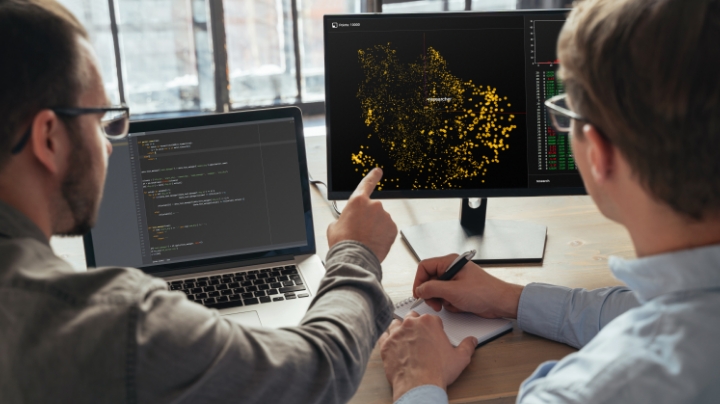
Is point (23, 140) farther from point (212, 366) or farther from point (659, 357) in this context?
point (659, 357)

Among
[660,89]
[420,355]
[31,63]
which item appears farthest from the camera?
[420,355]

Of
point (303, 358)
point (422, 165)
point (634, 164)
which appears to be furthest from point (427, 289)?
point (634, 164)

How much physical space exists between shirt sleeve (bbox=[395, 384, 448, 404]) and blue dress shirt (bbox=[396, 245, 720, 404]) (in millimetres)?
198

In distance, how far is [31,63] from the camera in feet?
2.47

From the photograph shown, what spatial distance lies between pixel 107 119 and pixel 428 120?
2.22 feet

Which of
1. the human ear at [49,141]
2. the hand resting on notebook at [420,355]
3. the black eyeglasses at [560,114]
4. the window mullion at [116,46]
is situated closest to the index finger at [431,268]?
the hand resting on notebook at [420,355]

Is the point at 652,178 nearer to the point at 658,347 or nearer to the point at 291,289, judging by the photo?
the point at 658,347

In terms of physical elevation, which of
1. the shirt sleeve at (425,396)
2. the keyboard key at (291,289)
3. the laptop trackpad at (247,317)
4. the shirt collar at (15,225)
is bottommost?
the shirt sleeve at (425,396)

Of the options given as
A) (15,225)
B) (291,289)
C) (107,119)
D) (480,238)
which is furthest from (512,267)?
(15,225)

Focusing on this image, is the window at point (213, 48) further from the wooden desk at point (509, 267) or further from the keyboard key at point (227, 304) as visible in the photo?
the keyboard key at point (227, 304)

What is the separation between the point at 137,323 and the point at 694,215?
23.2 inches

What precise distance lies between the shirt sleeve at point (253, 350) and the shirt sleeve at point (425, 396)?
0.10 m

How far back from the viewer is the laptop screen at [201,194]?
126 cm

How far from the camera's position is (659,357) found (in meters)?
0.65
